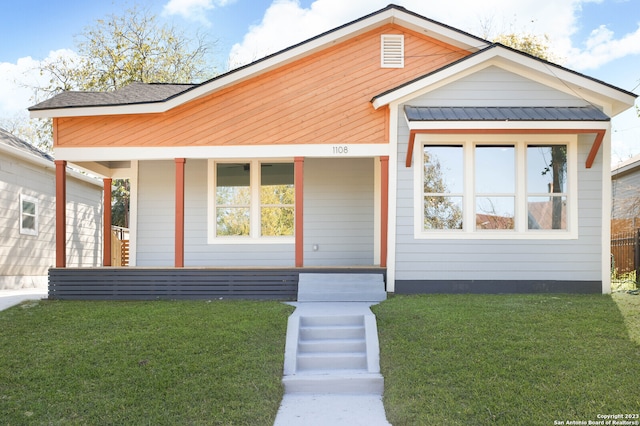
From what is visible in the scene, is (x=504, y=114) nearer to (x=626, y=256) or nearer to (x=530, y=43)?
(x=626, y=256)

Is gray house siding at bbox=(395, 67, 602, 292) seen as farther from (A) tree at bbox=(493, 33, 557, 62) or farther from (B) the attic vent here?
(A) tree at bbox=(493, 33, 557, 62)

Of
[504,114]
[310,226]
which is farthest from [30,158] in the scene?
[504,114]

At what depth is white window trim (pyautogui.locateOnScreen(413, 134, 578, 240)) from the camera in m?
9.96

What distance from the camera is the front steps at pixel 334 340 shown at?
636 centimetres

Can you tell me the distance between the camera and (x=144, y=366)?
6.30m

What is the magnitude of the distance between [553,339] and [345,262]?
5.73 meters

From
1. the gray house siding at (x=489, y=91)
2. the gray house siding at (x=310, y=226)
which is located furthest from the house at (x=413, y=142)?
the gray house siding at (x=310, y=226)

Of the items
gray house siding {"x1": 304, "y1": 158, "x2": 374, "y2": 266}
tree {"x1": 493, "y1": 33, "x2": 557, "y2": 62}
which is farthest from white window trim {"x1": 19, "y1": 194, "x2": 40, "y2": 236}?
tree {"x1": 493, "y1": 33, "x2": 557, "y2": 62}

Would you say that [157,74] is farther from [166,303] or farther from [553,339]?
[553,339]

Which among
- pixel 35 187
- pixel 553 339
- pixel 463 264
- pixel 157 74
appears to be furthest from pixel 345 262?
pixel 157 74

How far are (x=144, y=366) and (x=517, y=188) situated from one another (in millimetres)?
6944

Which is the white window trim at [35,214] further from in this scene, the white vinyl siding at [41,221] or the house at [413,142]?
the house at [413,142]

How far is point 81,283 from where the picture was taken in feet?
33.8

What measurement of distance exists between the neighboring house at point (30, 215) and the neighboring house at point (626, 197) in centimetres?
1636
